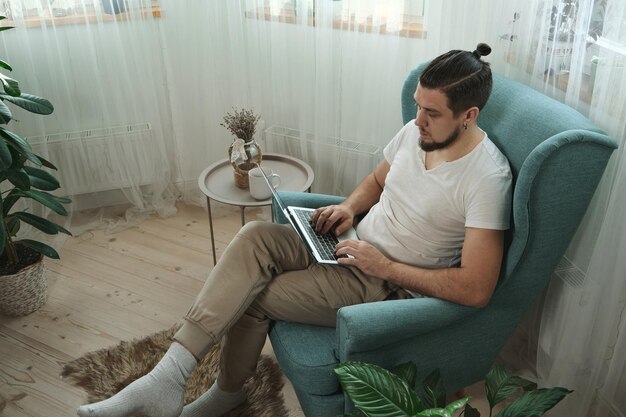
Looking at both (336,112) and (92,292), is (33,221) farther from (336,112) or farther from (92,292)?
(336,112)

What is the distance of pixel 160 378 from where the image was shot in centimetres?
163

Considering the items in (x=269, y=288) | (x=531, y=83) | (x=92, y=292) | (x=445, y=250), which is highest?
(x=531, y=83)

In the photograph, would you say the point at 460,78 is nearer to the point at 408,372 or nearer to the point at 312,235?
the point at 312,235

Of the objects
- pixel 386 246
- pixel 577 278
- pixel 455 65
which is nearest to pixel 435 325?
pixel 386 246

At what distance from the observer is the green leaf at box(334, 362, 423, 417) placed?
130 centimetres

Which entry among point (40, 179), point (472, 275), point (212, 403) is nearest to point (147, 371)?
point (212, 403)

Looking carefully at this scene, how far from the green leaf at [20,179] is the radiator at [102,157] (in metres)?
0.58

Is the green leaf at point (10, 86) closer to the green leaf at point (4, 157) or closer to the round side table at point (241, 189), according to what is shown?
the green leaf at point (4, 157)

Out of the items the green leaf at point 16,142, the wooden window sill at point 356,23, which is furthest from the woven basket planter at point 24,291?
the wooden window sill at point 356,23

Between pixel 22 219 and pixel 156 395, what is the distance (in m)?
1.07

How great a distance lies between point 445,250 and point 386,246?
0.17m

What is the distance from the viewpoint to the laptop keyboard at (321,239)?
178cm

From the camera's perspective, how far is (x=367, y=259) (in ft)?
5.50

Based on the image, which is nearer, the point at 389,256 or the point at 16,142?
the point at 389,256
